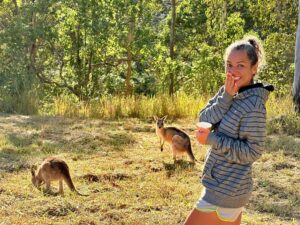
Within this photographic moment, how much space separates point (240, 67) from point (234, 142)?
0.39m

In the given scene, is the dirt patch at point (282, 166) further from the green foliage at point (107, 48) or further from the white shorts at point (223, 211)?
the green foliage at point (107, 48)

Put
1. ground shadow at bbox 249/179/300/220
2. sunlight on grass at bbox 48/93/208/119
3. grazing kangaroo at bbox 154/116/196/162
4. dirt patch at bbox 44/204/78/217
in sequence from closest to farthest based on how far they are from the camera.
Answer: dirt patch at bbox 44/204/78/217 < ground shadow at bbox 249/179/300/220 < grazing kangaroo at bbox 154/116/196/162 < sunlight on grass at bbox 48/93/208/119

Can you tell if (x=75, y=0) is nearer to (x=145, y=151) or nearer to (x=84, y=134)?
(x=84, y=134)

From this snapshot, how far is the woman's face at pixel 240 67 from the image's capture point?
2.75 metres

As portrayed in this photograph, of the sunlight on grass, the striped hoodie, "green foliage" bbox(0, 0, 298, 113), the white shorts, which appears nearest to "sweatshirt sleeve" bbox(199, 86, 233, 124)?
the striped hoodie

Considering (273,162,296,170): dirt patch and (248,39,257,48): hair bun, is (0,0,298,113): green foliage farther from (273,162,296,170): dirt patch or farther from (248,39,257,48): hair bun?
(248,39,257,48): hair bun

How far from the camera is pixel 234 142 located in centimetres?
272

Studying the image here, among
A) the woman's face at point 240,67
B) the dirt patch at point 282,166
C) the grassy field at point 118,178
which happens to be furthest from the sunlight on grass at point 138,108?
the woman's face at point 240,67

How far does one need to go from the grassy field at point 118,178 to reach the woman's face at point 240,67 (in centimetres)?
243

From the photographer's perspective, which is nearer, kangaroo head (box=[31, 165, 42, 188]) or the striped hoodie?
the striped hoodie

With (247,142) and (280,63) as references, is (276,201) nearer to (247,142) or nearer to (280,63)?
(247,142)

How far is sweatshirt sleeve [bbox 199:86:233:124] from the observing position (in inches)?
110

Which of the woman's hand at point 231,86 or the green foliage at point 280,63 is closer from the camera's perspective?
the woman's hand at point 231,86

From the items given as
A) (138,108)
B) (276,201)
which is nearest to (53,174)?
(276,201)
